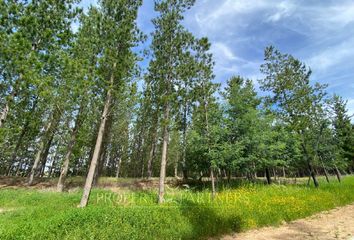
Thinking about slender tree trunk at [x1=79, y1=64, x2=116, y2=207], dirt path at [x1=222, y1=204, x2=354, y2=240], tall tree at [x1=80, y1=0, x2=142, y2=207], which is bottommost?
dirt path at [x1=222, y1=204, x2=354, y2=240]

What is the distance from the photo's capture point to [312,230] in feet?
27.0

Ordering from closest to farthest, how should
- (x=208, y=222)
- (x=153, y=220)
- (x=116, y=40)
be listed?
(x=153, y=220) → (x=208, y=222) → (x=116, y=40)

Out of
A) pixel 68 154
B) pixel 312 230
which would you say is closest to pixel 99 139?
pixel 68 154

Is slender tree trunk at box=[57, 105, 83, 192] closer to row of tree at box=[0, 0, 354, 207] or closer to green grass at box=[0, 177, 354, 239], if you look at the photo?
row of tree at box=[0, 0, 354, 207]

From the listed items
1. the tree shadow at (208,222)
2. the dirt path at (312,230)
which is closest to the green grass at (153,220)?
the tree shadow at (208,222)

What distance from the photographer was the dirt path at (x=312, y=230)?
748 cm

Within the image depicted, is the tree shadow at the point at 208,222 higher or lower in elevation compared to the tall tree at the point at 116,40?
lower

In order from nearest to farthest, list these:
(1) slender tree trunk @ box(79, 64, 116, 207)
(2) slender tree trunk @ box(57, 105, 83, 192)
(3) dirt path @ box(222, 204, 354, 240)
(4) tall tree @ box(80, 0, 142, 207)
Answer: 1. (3) dirt path @ box(222, 204, 354, 240)
2. (1) slender tree trunk @ box(79, 64, 116, 207)
3. (4) tall tree @ box(80, 0, 142, 207)
4. (2) slender tree trunk @ box(57, 105, 83, 192)

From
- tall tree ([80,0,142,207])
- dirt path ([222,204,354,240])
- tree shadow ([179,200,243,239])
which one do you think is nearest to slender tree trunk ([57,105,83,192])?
tall tree ([80,0,142,207])

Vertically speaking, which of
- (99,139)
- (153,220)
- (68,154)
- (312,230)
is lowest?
(312,230)

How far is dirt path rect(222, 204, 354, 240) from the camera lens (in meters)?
7.48

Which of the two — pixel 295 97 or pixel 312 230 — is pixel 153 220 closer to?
pixel 312 230

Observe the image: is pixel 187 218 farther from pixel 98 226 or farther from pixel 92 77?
pixel 92 77

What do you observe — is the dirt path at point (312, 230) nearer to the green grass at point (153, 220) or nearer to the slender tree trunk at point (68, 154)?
the green grass at point (153, 220)
